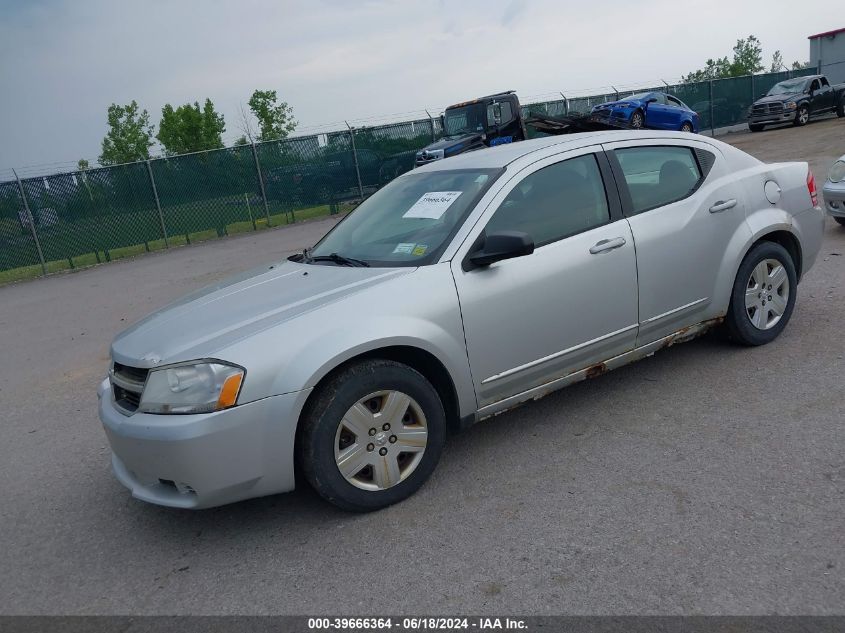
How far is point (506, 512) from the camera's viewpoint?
3.39m

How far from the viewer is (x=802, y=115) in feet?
93.2

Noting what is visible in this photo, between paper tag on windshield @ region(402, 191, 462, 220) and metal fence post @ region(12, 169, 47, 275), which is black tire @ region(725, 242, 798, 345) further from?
metal fence post @ region(12, 169, 47, 275)

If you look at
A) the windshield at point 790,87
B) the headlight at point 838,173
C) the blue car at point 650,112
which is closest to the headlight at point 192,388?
the headlight at point 838,173

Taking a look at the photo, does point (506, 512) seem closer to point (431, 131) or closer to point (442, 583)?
point (442, 583)

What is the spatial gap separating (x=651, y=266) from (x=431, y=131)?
19.7 meters

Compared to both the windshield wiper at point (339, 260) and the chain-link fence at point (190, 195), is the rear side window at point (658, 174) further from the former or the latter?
the chain-link fence at point (190, 195)

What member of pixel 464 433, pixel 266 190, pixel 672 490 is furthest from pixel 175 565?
pixel 266 190

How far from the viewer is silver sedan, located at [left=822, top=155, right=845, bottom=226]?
7.98 metres

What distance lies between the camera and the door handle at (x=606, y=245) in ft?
13.5

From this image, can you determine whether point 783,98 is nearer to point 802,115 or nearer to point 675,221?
point 802,115

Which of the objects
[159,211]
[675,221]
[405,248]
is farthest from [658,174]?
[159,211]

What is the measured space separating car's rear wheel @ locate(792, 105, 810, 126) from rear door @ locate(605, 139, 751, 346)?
90.0 feet

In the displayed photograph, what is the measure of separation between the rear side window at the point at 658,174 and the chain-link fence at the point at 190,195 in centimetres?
1465

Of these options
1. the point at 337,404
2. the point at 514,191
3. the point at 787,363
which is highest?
the point at 514,191
